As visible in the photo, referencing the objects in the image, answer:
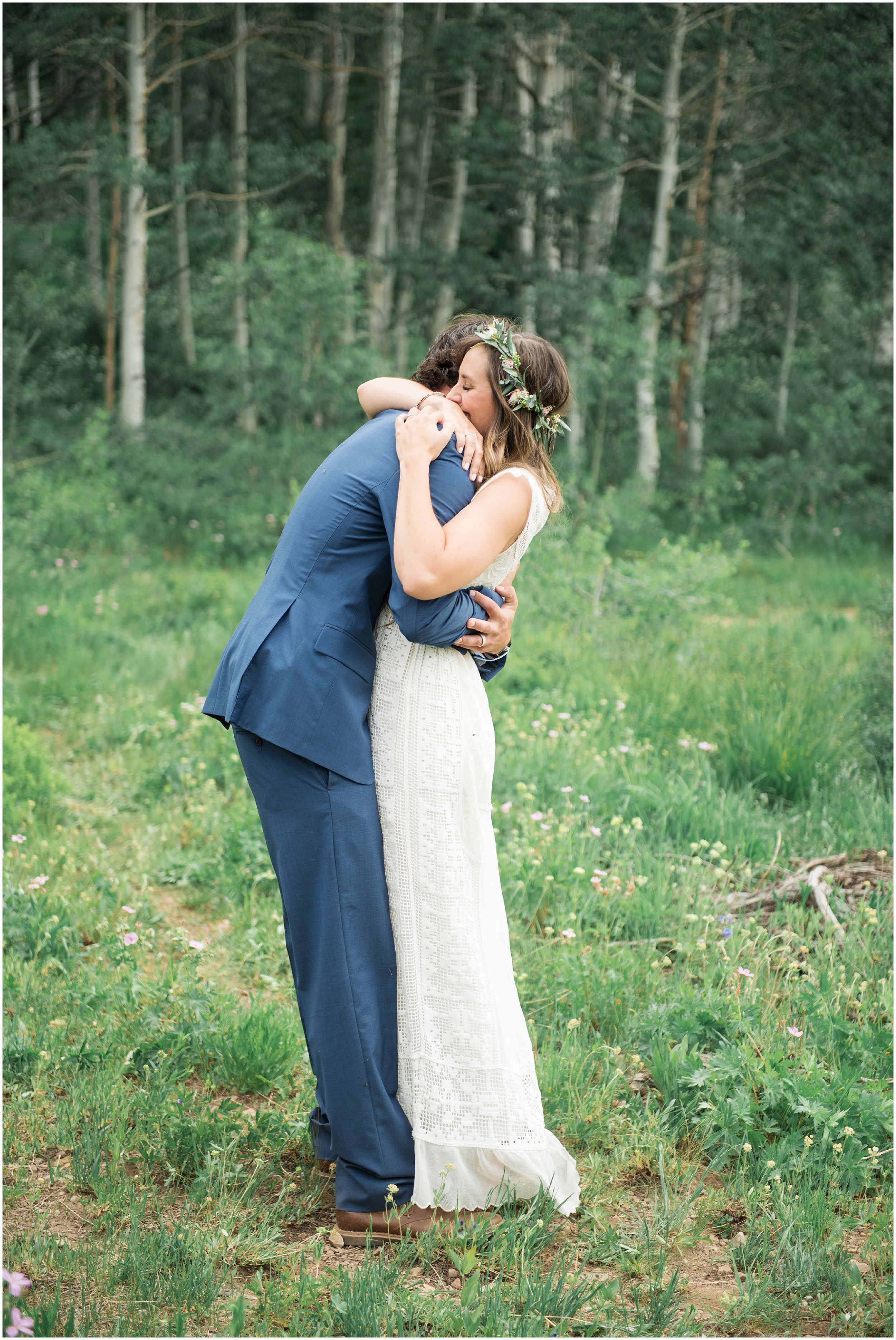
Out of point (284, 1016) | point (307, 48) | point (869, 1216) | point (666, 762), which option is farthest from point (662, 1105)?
point (307, 48)

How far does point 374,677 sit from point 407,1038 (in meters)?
0.90

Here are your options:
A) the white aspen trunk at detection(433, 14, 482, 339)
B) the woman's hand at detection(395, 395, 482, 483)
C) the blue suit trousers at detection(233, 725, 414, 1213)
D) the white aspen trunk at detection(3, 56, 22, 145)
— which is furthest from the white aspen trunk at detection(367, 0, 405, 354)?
the blue suit trousers at detection(233, 725, 414, 1213)

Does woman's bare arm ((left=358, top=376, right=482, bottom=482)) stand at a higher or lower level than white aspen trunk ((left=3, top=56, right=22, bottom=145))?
lower

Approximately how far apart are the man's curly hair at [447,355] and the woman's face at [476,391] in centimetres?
7

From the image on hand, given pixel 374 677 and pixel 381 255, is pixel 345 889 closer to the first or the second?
pixel 374 677

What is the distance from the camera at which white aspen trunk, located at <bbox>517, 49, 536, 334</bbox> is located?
663 inches

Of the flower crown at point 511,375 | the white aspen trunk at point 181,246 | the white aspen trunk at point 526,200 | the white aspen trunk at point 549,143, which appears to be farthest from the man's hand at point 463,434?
the white aspen trunk at point 181,246

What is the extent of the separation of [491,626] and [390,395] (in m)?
0.64

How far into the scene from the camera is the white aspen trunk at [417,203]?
63.0ft

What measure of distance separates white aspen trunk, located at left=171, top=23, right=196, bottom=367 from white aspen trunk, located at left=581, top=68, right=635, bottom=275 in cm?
732

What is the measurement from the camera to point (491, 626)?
8.25ft

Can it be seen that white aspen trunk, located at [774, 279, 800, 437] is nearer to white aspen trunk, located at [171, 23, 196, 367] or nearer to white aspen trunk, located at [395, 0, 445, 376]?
white aspen trunk, located at [395, 0, 445, 376]

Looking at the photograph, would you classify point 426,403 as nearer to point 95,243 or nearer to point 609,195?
point 609,195

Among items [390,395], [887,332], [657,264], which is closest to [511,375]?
[390,395]
